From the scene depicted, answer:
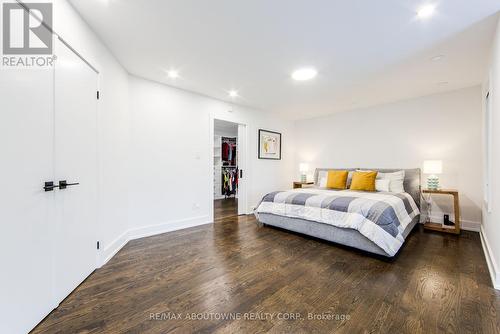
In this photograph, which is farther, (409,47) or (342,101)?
(342,101)

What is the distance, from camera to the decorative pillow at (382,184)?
13.0 ft

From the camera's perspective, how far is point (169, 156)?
3.59 meters

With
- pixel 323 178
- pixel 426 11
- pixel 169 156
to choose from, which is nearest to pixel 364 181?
pixel 323 178

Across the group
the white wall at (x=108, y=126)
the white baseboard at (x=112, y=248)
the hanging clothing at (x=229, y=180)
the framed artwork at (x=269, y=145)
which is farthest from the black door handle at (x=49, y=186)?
the hanging clothing at (x=229, y=180)

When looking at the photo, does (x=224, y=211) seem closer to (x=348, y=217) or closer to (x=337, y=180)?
(x=337, y=180)

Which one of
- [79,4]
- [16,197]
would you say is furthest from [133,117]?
[16,197]

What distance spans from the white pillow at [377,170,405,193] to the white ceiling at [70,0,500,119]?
155cm

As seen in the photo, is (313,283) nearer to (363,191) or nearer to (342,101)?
(363,191)

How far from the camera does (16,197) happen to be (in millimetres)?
1317

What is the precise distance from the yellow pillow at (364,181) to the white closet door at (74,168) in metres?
4.18

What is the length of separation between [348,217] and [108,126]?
3.23m

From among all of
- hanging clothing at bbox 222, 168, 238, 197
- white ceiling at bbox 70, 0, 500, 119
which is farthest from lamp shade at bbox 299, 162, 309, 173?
white ceiling at bbox 70, 0, 500, 119

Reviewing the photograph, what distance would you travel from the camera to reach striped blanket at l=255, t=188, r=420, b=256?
8.14 feet

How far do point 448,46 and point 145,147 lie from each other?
4.17 metres
